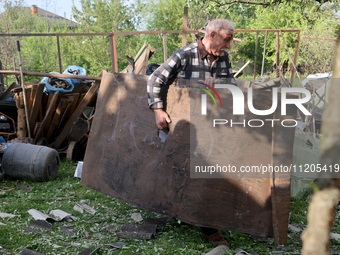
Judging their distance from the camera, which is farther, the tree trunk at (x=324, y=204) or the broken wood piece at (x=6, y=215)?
the broken wood piece at (x=6, y=215)

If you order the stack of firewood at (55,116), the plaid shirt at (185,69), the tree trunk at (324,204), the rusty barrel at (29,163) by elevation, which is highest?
the plaid shirt at (185,69)

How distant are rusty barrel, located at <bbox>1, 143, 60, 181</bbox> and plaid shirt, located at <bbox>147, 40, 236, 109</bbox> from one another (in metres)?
3.08

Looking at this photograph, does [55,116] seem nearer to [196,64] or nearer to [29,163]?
[29,163]

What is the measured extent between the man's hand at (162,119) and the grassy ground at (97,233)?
1.14 meters

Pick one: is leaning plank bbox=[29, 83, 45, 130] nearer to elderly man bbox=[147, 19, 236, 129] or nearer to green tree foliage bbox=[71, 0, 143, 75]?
elderly man bbox=[147, 19, 236, 129]

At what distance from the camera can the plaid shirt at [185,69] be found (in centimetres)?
383

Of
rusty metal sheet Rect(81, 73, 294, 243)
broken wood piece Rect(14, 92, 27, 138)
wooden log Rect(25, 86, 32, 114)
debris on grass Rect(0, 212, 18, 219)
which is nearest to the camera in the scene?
rusty metal sheet Rect(81, 73, 294, 243)

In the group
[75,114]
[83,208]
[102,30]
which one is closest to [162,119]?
[83,208]

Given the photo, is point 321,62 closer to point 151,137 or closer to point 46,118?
point 46,118

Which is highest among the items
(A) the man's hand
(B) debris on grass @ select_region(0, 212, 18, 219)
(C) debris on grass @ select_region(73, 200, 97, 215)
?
(A) the man's hand

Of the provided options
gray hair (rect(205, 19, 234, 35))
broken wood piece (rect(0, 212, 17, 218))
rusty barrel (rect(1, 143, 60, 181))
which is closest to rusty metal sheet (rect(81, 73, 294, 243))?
gray hair (rect(205, 19, 234, 35))

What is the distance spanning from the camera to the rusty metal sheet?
3.48 m

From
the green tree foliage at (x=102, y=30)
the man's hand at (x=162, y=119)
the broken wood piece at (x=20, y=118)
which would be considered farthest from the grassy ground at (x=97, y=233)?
the green tree foliage at (x=102, y=30)

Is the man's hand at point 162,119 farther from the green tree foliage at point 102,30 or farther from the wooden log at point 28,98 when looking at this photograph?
the green tree foliage at point 102,30
